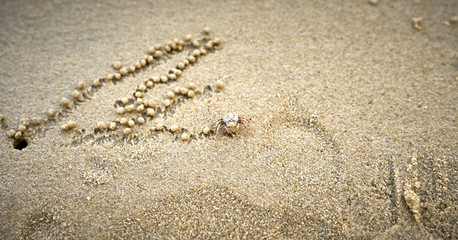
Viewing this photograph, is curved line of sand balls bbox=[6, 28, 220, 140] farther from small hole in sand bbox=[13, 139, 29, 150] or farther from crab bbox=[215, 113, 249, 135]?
crab bbox=[215, 113, 249, 135]

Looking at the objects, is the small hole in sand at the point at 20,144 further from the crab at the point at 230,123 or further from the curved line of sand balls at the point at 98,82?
the crab at the point at 230,123

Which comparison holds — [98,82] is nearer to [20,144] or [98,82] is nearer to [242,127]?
[20,144]

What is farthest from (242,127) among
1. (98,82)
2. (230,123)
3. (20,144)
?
(20,144)

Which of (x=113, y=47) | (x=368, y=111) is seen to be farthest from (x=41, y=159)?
(x=368, y=111)

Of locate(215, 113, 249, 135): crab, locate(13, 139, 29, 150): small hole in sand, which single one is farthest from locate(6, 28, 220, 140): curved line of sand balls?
locate(215, 113, 249, 135): crab

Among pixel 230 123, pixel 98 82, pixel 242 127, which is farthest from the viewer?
pixel 98 82

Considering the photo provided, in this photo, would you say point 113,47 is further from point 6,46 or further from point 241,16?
point 241,16
